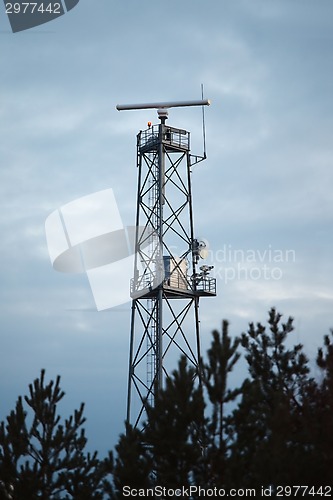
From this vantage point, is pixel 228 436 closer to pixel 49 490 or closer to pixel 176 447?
pixel 176 447

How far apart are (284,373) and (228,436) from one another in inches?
201

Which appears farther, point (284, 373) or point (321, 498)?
point (284, 373)

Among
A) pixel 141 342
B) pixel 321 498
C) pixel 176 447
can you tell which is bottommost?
pixel 321 498

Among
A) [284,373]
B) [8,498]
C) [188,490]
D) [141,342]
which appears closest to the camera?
[188,490]

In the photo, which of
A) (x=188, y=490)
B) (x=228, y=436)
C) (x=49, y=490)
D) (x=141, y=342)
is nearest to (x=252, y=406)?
(x=228, y=436)

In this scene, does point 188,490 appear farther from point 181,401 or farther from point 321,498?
point 321,498

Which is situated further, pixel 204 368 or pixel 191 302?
pixel 191 302

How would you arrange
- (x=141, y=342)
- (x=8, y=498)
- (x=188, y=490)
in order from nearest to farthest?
(x=188, y=490), (x=8, y=498), (x=141, y=342)

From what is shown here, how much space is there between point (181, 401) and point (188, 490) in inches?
85.0

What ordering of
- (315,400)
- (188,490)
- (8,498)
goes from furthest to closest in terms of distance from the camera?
(8,498) → (315,400) → (188,490)

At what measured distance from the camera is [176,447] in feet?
64.2

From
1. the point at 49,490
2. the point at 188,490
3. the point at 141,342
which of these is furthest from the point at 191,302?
the point at 188,490

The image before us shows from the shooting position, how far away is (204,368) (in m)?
20.0

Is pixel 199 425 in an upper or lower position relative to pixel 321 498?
upper
